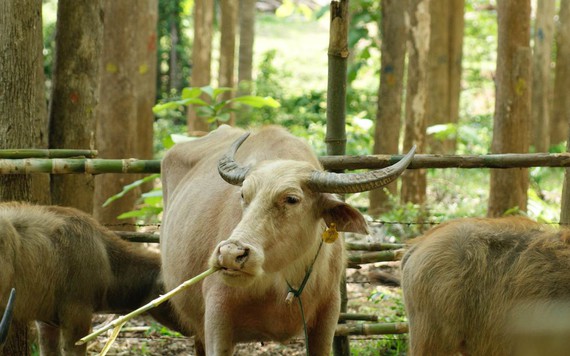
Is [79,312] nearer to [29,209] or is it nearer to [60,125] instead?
[29,209]

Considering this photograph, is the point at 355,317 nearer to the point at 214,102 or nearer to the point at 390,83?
the point at 214,102

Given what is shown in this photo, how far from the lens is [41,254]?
6.10 metres

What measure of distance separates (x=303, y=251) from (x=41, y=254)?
2244 millimetres

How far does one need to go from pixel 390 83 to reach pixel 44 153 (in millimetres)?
6594

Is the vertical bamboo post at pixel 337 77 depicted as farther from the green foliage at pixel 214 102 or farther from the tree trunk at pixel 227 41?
the tree trunk at pixel 227 41

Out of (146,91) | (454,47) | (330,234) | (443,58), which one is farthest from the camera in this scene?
(454,47)

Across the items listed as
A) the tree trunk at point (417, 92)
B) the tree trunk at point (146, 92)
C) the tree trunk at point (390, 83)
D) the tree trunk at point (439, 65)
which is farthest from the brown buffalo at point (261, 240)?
the tree trunk at point (439, 65)

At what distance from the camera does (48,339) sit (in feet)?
22.2

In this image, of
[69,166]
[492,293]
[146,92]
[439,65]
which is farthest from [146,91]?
[492,293]

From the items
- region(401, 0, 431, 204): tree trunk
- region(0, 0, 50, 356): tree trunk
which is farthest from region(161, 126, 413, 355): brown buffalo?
region(401, 0, 431, 204): tree trunk

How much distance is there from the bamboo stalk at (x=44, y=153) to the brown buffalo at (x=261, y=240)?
1.07 metres

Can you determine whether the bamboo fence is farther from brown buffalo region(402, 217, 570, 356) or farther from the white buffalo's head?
brown buffalo region(402, 217, 570, 356)

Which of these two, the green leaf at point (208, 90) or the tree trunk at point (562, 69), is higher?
the tree trunk at point (562, 69)

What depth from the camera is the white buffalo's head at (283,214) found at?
447cm
